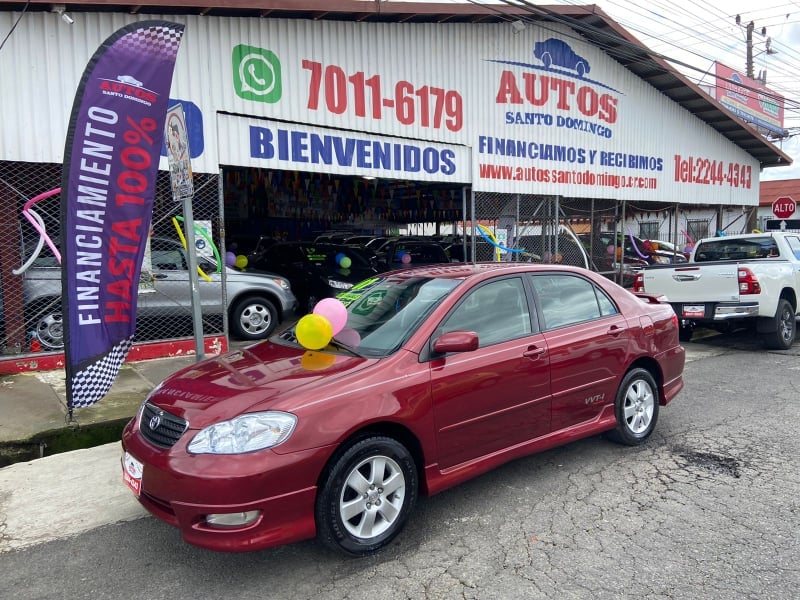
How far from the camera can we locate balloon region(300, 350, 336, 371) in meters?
3.37

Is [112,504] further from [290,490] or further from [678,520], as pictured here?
[678,520]

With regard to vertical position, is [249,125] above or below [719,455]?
above

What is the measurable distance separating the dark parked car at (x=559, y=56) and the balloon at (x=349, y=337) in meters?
9.63

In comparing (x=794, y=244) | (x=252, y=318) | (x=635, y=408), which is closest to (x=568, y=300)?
(x=635, y=408)

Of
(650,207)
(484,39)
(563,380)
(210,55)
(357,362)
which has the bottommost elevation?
(563,380)

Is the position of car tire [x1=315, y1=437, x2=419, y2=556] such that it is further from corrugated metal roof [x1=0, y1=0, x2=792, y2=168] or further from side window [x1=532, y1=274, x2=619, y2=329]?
corrugated metal roof [x1=0, y1=0, x2=792, y2=168]

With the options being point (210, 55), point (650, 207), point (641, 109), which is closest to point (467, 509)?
point (210, 55)

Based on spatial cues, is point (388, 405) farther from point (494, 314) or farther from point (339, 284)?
point (339, 284)

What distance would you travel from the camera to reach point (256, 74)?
802cm

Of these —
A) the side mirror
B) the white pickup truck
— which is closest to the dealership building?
the side mirror

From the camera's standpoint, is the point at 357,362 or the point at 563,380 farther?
the point at 563,380

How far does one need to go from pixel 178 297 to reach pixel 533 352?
6.00 metres

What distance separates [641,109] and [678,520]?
12.6m

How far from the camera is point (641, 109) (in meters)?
13.8
